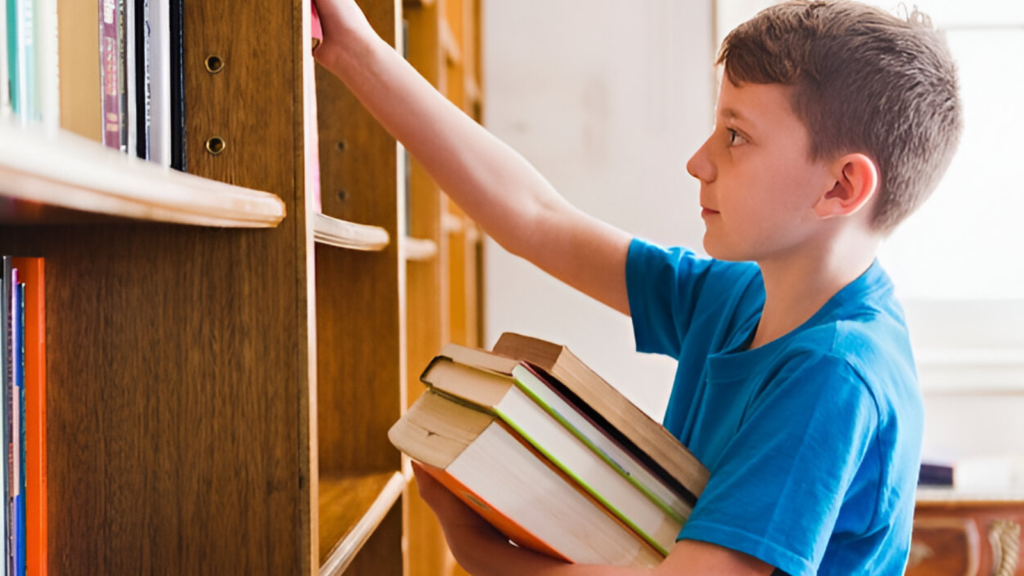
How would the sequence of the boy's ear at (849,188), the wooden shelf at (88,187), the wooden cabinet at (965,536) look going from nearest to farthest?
1. the wooden shelf at (88,187)
2. the boy's ear at (849,188)
3. the wooden cabinet at (965,536)

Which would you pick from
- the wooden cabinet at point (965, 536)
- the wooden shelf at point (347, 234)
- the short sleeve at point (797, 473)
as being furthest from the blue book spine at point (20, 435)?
the wooden cabinet at point (965, 536)

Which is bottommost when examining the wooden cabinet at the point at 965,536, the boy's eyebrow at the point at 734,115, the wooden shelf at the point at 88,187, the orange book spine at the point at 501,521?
the wooden cabinet at the point at 965,536

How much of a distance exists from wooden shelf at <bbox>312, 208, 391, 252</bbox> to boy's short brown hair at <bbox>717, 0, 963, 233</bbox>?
40 cm

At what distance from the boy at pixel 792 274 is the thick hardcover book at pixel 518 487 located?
0.07 ft

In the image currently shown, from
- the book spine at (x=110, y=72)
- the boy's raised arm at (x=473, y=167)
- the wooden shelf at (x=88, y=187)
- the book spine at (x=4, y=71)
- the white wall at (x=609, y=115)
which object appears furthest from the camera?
the white wall at (x=609, y=115)

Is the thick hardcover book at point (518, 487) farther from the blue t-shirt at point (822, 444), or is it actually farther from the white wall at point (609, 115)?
the white wall at point (609, 115)

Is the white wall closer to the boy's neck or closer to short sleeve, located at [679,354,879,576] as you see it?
the boy's neck

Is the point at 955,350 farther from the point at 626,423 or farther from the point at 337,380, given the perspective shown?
the point at 626,423

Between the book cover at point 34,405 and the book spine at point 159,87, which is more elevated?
the book spine at point 159,87

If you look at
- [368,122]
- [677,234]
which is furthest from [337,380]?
[677,234]

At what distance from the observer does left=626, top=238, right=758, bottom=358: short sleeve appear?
102 centimetres

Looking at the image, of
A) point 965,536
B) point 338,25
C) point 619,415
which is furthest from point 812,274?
point 965,536

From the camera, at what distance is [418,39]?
60.1 inches

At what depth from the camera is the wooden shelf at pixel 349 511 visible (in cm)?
76
